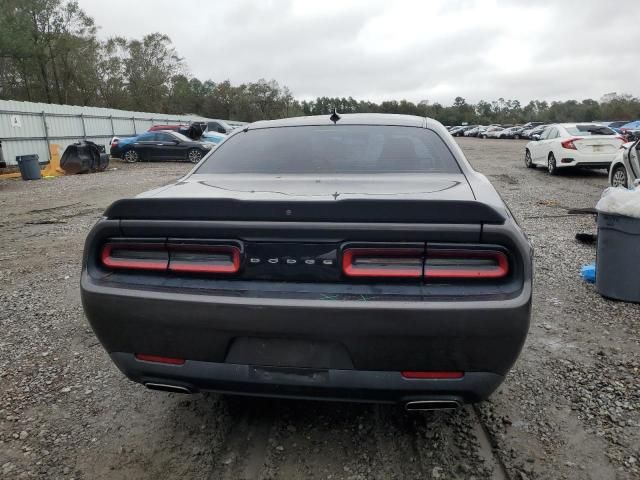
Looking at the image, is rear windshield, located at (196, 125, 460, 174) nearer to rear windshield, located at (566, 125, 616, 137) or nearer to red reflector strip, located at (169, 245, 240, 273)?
red reflector strip, located at (169, 245, 240, 273)

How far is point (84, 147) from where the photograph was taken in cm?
1828

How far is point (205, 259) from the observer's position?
205 centimetres

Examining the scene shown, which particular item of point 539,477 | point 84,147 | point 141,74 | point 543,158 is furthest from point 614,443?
point 141,74

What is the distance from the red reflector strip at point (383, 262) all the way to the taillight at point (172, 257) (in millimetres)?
465

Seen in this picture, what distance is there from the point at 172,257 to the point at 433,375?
3.91 feet

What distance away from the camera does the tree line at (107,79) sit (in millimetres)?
36969

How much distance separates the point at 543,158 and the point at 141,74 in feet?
154

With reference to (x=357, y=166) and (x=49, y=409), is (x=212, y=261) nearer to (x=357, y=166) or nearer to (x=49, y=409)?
(x=357, y=166)

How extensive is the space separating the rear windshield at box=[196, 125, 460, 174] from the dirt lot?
139 cm

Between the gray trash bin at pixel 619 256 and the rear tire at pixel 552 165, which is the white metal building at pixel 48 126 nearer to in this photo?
the rear tire at pixel 552 165

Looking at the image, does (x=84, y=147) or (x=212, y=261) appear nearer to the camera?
(x=212, y=261)

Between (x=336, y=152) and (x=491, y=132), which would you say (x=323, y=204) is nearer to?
(x=336, y=152)

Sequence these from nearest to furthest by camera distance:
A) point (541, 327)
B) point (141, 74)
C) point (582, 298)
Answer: point (541, 327) < point (582, 298) < point (141, 74)

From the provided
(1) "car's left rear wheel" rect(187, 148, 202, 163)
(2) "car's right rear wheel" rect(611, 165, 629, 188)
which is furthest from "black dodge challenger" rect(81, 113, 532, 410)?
(1) "car's left rear wheel" rect(187, 148, 202, 163)
